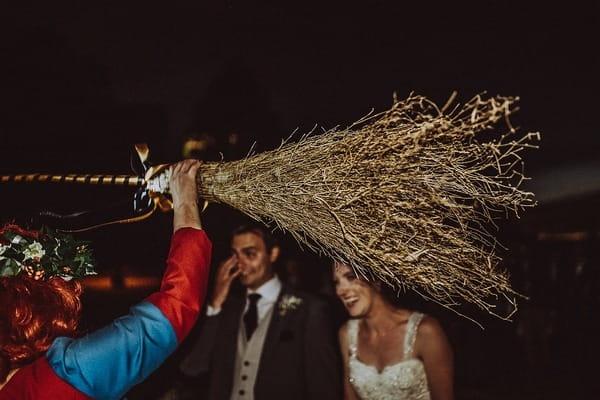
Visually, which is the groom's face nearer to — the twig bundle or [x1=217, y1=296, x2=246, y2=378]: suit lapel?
[x1=217, y1=296, x2=246, y2=378]: suit lapel

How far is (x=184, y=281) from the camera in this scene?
1801 millimetres

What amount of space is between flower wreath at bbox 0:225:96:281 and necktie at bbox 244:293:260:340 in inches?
69.9

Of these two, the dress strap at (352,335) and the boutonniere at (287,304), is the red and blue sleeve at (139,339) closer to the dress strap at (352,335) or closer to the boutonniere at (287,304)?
the boutonniere at (287,304)

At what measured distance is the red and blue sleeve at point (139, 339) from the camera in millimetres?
1634

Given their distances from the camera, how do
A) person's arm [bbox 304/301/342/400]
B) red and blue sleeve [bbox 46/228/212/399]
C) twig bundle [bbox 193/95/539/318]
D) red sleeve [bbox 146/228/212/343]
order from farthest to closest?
person's arm [bbox 304/301/342/400] < twig bundle [bbox 193/95/539/318] < red sleeve [bbox 146/228/212/343] < red and blue sleeve [bbox 46/228/212/399]

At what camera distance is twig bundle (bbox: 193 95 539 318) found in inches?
80.4

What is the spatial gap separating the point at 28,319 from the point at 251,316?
2.13m

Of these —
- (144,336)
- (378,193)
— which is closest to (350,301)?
(378,193)

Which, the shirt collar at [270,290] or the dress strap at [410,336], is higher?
the shirt collar at [270,290]

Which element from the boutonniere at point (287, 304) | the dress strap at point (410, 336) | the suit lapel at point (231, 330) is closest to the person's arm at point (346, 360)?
the boutonniere at point (287, 304)

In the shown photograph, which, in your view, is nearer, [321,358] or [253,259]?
[321,358]

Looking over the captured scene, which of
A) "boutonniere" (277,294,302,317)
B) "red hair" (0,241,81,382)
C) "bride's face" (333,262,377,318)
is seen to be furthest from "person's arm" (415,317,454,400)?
"red hair" (0,241,81,382)

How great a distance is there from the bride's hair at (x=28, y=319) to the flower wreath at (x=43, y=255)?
47 mm

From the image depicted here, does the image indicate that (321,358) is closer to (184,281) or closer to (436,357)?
(436,357)
